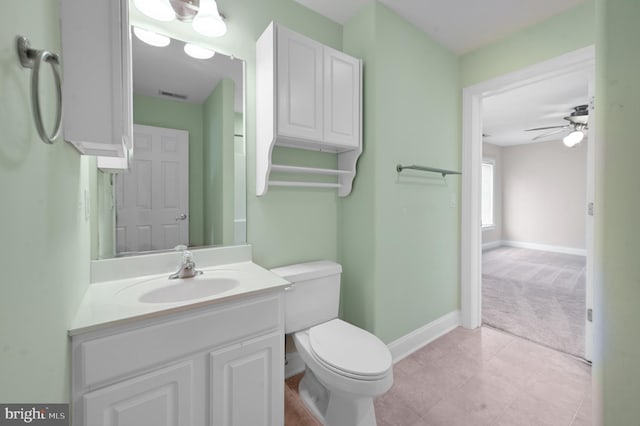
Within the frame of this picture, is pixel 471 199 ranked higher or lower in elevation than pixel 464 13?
lower

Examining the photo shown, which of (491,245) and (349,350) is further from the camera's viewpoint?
(491,245)

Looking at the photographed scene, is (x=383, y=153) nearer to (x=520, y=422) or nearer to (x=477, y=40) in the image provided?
(x=477, y=40)

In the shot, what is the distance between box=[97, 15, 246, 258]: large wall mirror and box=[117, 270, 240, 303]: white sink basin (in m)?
0.23

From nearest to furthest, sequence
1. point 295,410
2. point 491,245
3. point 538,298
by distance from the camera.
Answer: point 295,410 < point 538,298 < point 491,245

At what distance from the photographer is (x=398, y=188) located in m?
1.96

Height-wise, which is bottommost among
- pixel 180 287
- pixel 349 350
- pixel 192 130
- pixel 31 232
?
pixel 349 350

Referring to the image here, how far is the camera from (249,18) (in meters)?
1.60

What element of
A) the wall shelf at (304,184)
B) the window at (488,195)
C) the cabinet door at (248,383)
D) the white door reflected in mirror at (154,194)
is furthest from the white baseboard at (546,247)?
the white door reflected in mirror at (154,194)

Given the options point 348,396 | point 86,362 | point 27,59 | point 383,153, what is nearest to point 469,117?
point 383,153

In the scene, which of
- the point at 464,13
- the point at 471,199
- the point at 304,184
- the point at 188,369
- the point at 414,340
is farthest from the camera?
the point at 471,199

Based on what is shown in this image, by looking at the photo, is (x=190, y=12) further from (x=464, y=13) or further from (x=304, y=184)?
(x=464, y=13)

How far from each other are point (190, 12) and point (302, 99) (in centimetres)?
72

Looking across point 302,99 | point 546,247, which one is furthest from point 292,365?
point 546,247

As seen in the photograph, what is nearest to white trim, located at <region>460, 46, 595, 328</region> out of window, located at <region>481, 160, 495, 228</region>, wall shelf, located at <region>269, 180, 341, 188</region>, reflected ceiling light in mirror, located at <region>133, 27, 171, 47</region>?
wall shelf, located at <region>269, 180, 341, 188</region>
